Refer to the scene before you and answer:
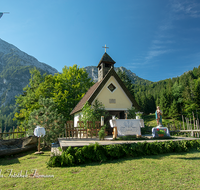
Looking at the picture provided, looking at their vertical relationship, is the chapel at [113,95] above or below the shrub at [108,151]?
above

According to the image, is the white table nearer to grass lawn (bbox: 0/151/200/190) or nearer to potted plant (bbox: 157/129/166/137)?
potted plant (bbox: 157/129/166/137)

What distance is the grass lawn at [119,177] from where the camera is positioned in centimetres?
437

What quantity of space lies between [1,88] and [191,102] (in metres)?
145

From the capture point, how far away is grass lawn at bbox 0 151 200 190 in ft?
14.3

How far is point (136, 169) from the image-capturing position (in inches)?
227

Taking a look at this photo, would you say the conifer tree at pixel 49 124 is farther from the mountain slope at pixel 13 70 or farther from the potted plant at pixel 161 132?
the mountain slope at pixel 13 70

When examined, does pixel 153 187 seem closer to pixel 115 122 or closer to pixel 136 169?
pixel 136 169

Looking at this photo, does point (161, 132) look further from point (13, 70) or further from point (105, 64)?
point (13, 70)

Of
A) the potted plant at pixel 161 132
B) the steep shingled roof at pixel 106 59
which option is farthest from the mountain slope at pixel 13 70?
the potted plant at pixel 161 132

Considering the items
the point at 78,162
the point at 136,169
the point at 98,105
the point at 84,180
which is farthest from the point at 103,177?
the point at 98,105

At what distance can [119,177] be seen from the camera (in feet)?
16.3

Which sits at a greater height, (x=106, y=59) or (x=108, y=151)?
(x=106, y=59)

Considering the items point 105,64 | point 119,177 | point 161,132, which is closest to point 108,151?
point 119,177

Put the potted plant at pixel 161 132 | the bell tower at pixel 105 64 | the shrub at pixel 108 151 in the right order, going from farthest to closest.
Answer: the bell tower at pixel 105 64 < the potted plant at pixel 161 132 < the shrub at pixel 108 151
